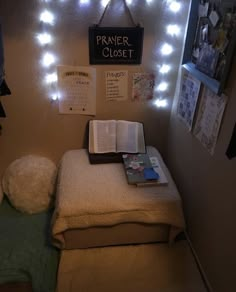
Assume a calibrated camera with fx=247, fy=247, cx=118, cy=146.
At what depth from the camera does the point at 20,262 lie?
4.64 feet

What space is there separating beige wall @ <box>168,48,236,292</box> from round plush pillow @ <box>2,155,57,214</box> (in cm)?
93

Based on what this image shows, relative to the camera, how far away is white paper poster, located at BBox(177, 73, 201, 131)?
1403mm

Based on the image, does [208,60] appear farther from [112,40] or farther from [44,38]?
[44,38]

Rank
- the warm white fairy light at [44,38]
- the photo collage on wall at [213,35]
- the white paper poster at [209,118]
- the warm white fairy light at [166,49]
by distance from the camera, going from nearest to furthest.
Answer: the photo collage on wall at [213,35] < the white paper poster at [209,118] < the warm white fairy light at [44,38] < the warm white fairy light at [166,49]

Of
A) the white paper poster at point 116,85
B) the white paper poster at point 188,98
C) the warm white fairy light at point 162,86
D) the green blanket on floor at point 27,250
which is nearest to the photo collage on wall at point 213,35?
the white paper poster at point 188,98

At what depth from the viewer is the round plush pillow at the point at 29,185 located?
171 cm

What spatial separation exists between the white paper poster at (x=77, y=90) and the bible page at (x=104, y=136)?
108 mm

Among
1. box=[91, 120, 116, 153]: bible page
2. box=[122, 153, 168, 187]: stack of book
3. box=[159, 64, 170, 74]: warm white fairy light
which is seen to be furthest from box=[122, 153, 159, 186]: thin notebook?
box=[159, 64, 170, 74]: warm white fairy light

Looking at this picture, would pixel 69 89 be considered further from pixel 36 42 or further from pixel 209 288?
pixel 209 288

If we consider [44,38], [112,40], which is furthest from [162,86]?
[44,38]

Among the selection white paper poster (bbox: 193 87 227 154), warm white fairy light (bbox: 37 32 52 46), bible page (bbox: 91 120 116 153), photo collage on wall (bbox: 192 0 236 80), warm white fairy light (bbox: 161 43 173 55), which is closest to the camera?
photo collage on wall (bbox: 192 0 236 80)

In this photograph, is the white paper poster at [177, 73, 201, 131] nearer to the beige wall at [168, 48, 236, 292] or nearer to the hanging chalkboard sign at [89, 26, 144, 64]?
the beige wall at [168, 48, 236, 292]

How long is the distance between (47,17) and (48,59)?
233 mm

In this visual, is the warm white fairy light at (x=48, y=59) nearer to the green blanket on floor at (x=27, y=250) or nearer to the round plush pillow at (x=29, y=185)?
the round plush pillow at (x=29, y=185)
